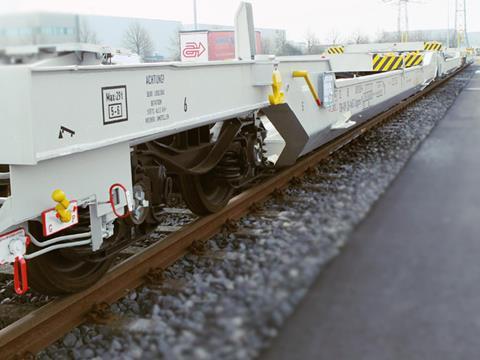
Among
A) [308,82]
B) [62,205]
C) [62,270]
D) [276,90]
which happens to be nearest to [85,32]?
[62,205]

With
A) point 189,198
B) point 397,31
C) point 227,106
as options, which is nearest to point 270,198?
point 189,198

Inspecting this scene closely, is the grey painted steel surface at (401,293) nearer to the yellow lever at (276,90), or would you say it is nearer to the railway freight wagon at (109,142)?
the railway freight wagon at (109,142)

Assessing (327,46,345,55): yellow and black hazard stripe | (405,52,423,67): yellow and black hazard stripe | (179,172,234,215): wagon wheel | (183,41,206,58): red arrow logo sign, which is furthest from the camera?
(327,46,345,55): yellow and black hazard stripe

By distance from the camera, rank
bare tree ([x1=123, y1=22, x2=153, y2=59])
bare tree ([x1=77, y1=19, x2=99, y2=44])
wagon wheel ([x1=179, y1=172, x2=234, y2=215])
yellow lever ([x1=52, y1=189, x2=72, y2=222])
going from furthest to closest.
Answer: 1. wagon wheel ([x1=179, y1=172, x2=234, y2=215])
2. bare tree ([x1=123, y1=22, x2=153, y2=59])
3. yellow lever ([x1=52, y1=189, x2=72, y2=222])
4. bare tree ([x1=77, y1=19, x2=99, y2=44])

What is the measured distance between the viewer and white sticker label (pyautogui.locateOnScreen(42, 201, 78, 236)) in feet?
10.0

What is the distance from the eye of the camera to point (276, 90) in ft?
17.9

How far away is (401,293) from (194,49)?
300 inches

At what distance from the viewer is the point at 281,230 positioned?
478cm

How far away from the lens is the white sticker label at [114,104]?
3.33m

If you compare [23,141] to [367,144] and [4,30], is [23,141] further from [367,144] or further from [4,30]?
[367,144]

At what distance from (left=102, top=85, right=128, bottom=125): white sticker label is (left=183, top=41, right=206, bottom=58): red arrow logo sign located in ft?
16.2

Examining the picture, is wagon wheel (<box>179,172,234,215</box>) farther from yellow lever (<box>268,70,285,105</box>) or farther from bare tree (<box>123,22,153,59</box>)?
bare tree (<box>123,22,153,59</box>)

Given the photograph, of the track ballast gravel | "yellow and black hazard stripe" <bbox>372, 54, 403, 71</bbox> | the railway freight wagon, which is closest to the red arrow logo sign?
the railway freight wagon

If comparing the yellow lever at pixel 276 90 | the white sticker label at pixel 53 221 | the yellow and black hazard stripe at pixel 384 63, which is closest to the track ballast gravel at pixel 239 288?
the white sticker label at pixel 53 221
